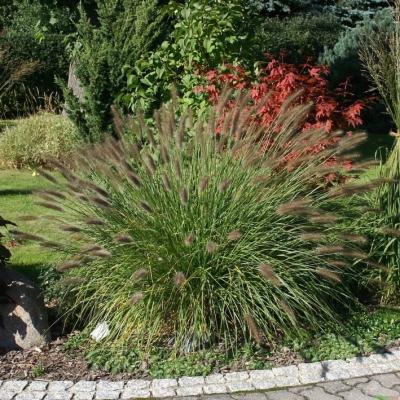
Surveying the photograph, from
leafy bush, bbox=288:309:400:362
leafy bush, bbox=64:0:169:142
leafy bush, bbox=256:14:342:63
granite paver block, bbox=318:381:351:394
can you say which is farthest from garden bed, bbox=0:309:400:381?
leafy bush, bbox=256:14:342:63

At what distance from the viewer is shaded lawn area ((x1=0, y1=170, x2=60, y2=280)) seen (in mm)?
6254

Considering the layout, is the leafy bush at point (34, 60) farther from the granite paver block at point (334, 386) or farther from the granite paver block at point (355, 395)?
the granite paver block at point (355, 395)

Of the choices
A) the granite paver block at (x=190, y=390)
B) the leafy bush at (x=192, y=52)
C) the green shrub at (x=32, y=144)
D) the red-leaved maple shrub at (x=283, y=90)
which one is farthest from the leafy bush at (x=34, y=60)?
the granite paver block at (x=190, y=390)

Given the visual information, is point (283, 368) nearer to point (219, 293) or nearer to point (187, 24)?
point (219, 293)

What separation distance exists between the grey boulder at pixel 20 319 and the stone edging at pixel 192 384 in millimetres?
469

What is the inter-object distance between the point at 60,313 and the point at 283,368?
64.1 inches

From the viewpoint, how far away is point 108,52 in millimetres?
8922

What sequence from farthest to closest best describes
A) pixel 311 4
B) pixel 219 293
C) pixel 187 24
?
pixel 311 4 < pixel 187 24 < pixel 219 293

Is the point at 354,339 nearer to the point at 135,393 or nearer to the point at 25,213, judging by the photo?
the point at 135,393

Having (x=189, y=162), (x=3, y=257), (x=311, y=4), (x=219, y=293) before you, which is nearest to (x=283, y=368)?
(x=219, y=293)

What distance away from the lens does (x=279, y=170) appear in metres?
5.03

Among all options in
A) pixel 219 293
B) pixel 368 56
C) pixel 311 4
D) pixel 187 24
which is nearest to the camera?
pixel 219 293

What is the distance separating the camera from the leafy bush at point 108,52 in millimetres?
8828

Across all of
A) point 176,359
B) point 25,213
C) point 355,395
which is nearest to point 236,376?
point 176,359
